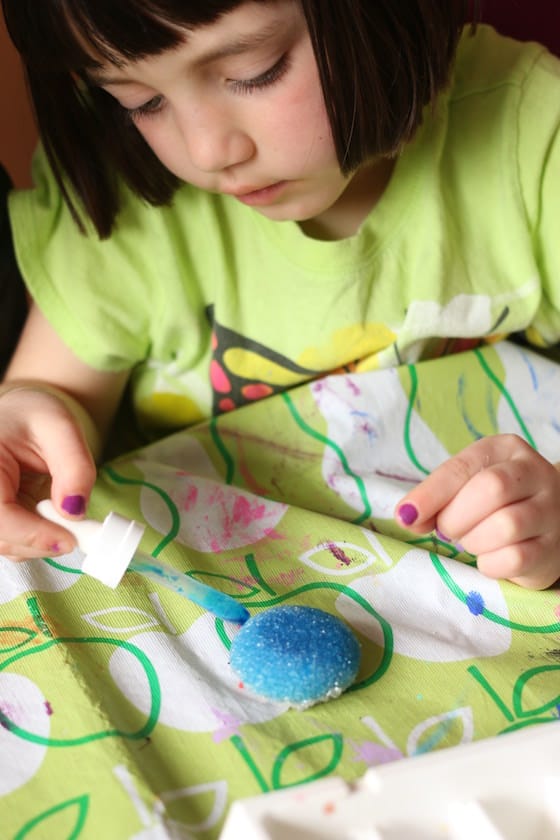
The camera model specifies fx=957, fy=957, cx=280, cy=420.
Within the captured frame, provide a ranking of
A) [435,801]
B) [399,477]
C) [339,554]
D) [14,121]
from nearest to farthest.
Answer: [435,801] → [339,554] → [399,477] → [14,121]

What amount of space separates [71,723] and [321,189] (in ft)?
1.23

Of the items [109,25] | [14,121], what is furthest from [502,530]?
[14,121]

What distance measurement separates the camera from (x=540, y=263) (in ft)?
2.44

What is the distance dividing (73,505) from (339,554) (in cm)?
17

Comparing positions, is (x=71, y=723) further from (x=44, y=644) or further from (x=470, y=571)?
(x=470, y=571)

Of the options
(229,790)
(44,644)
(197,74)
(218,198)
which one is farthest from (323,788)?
(218,198)

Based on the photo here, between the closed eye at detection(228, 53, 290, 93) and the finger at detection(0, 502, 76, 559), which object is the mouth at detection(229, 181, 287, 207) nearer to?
the closed eye at detection(228, 53, 290, 93)

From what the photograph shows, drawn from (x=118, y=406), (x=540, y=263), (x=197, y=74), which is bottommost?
(x=118, y=406)

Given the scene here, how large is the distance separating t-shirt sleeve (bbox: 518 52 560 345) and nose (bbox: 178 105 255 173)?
9.4 inches

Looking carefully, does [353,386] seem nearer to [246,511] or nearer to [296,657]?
[246,511]

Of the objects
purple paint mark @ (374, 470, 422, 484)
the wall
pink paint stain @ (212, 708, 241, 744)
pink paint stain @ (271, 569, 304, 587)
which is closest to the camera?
pink paint stain @ (212, 708, 241, 744)

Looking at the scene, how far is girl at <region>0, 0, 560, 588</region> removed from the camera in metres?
0.59

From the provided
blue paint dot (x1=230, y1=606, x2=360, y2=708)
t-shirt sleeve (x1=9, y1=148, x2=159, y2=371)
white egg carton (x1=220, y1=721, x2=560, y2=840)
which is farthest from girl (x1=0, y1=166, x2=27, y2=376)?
white egg carton (x1=220, y1=721, x2=560, y2=840)

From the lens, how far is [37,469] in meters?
0.62
